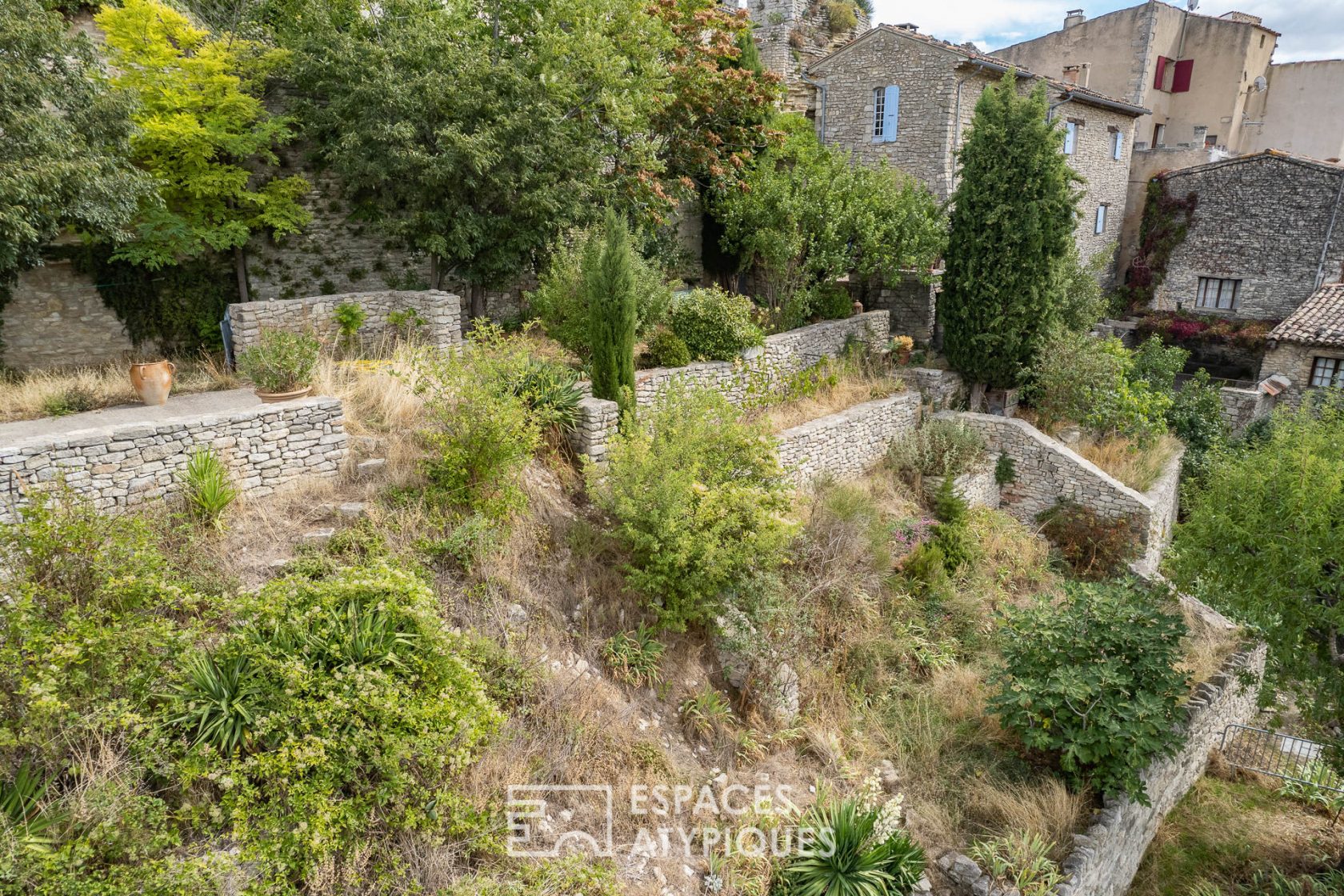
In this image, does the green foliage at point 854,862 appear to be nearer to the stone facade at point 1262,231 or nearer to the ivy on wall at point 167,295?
the ivy on wall at point 167,295

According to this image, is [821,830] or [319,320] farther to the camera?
[319,320]

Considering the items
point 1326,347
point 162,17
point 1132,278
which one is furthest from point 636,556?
point 1132,278

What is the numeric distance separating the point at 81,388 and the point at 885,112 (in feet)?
62.1

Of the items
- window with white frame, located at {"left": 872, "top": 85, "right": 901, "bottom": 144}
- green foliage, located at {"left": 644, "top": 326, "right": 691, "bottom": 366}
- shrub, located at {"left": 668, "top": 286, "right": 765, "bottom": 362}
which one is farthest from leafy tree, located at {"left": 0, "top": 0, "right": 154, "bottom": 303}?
window with white frame, located at {"left": 872, "top": 85, "right": 901, "bottom": 144}

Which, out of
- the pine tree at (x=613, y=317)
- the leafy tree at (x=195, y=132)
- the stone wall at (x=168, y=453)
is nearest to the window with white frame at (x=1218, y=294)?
the pine tree at (x=613, y=317)

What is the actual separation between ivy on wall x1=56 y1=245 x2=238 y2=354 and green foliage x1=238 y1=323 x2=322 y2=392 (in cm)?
499

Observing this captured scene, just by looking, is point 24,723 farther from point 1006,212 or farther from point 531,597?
point 1006,212

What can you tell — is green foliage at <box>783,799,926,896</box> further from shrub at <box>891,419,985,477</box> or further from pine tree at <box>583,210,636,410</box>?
shrub at <box>891,419,985,477</box>

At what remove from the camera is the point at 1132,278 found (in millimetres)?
25719

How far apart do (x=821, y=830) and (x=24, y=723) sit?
21.3 ft

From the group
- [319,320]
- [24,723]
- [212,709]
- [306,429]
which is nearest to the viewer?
[24,723]

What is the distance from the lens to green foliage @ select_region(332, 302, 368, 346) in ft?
42.2

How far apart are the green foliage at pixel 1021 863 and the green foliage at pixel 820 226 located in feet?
36.1

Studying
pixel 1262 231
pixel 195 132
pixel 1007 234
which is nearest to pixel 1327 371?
pixel 1262 231
